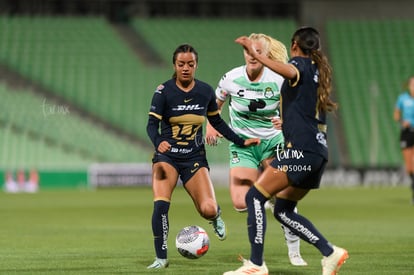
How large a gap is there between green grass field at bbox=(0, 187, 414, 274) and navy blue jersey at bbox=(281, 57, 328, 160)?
4.92 ft

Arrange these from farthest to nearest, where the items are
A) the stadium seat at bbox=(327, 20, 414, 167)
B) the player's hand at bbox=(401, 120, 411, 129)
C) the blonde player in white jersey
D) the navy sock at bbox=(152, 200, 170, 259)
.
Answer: the stadium seat at bbox=(327, 20, 414, 167) → the player's hand at bbox=(401, 120, 411, 129) → the blonde player in white jersey → the navy sock at bbox=(152, 200, 170, 259)

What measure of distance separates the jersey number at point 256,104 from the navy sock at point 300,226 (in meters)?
2.56

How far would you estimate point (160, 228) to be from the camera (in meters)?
9.88

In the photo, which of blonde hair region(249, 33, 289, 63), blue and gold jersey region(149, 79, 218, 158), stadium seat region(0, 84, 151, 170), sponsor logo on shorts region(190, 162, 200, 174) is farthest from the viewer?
stadium seat region(0, 84, 151, 170)

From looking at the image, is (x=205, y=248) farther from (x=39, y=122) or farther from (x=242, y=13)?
(x=242, y=13)

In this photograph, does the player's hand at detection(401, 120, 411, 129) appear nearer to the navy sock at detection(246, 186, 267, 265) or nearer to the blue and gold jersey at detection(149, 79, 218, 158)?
the blue and gold jersey at detection(149, 79, 218, 158)

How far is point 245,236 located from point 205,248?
12.6 feet

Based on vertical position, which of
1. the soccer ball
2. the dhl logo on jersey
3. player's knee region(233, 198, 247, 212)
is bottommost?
the soccer ball

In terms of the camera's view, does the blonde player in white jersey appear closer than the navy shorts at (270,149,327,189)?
No

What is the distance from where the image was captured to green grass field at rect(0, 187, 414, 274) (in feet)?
32.6

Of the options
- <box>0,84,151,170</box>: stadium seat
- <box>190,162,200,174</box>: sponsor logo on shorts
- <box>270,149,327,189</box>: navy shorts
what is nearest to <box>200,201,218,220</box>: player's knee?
<box>190,162,200,174</box>: sponsor logo on shorts

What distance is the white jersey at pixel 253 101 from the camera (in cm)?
1116

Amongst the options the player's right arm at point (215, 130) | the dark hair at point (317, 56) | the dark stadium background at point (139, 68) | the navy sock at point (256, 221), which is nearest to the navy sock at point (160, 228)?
the player's right arm at point (215, 130)

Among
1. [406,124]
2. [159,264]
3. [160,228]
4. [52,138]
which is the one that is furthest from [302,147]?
[52,138]
